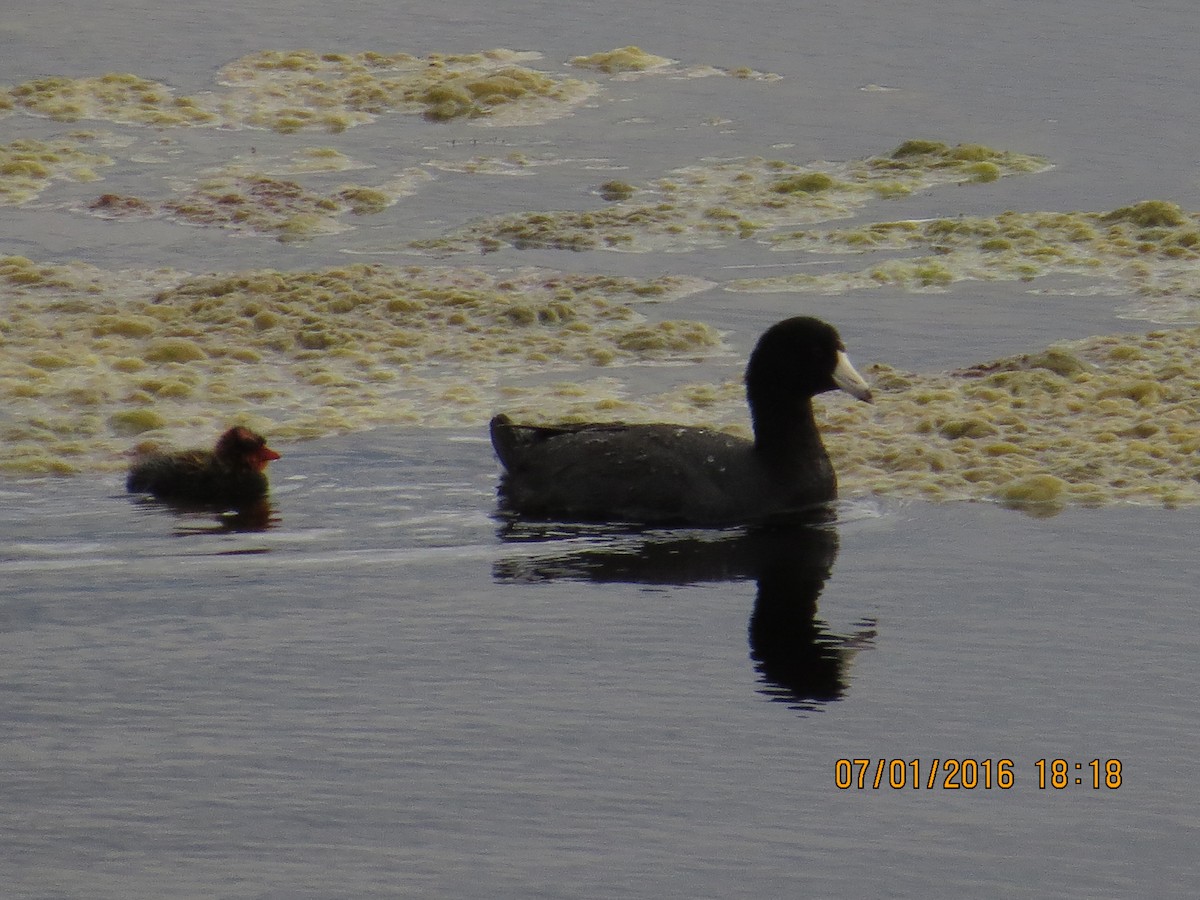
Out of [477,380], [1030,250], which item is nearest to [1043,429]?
[477,380]

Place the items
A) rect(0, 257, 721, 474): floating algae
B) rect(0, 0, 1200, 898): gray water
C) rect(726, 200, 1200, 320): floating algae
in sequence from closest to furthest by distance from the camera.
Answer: rect(0, 0, 1200, 898): gray water, rect(0, 257, 721, 474): floating algae, rect(726, 200, 1200, 320): floating algae

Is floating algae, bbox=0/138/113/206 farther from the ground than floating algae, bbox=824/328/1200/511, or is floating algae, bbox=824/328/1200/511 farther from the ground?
floating algae, bbox=0/138/113/206

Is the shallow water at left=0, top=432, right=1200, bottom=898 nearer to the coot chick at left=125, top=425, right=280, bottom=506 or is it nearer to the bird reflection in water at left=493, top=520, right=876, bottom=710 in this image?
the bird reflection in water at left=493, top=520, right=876, bottom=710

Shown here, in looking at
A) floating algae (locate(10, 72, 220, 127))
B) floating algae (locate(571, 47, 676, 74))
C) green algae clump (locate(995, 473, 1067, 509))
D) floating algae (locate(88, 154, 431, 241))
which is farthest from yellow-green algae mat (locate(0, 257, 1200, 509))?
floating algae (locate(571, 47, 676, 74))

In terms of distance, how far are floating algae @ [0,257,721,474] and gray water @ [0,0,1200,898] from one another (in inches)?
19.1

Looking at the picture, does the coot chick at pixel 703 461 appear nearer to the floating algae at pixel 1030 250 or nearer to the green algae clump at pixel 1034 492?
the green algae clump at pixel 1034 492

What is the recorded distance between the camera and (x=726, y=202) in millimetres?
12797

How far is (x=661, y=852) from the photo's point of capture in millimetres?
5020

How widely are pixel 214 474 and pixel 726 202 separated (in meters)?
5.38

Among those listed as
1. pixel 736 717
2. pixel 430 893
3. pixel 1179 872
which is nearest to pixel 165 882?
pixel 430 893

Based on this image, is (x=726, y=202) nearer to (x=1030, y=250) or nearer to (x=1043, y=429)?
(x=1030, y=250)

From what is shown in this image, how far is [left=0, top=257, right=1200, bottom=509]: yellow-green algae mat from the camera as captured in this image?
8789 mm

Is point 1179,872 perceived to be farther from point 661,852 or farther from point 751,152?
point 751,152

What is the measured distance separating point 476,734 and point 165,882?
1101 millimetres
